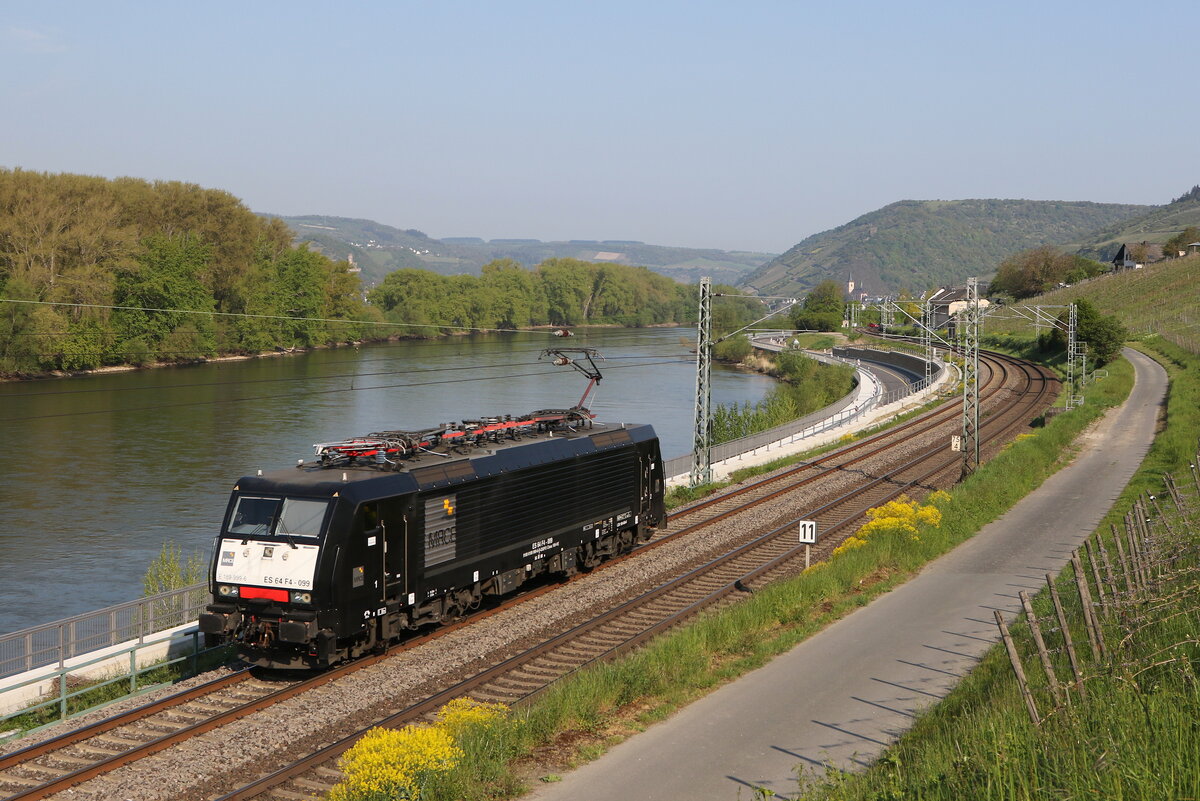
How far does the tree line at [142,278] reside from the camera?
79125mm

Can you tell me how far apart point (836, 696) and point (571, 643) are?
19.5ft

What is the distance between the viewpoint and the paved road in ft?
37.4

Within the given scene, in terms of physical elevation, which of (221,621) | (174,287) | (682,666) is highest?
(174,287)

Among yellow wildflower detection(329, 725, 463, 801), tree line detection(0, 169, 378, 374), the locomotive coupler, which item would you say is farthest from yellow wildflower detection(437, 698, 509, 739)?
tree line detection(0, 169, 378, 374)

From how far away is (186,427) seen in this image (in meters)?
59.8

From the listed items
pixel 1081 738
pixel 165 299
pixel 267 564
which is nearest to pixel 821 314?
pixel 165 299

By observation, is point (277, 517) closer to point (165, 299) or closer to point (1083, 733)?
point (1083, 733)

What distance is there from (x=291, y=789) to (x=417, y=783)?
256 centimetres

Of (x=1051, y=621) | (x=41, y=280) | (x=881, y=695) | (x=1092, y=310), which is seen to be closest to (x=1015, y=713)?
(x=881, y=695)

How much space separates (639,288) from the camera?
559 ft

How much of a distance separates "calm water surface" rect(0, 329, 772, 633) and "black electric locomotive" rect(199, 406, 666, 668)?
13.8m

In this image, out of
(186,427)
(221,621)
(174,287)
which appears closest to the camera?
(221,621)

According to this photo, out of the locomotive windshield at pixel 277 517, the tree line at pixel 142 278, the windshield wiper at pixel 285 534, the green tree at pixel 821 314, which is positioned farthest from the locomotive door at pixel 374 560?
the green tree at pixel 821 314

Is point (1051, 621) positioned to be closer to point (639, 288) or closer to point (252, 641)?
point (252, 641)
